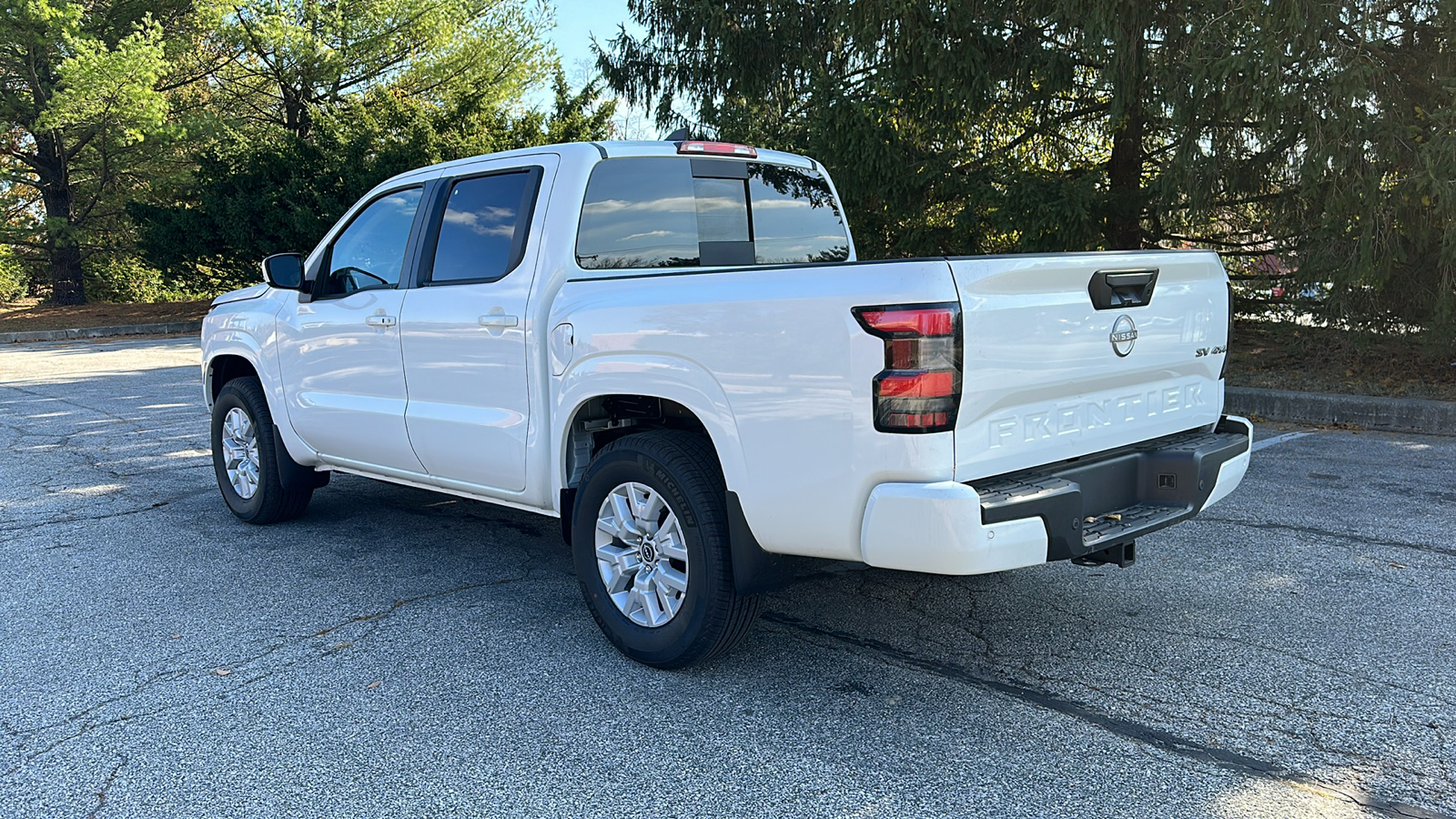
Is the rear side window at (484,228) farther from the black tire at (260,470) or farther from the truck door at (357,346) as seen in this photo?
the black tire at (260,470)

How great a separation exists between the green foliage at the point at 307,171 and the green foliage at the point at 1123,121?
34.3ft

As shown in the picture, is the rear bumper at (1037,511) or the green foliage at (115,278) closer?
the rear bumper at (1037,511)

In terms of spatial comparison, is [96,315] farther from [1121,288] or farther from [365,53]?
[1121,288]

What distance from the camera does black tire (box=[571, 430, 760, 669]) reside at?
3.65 meters

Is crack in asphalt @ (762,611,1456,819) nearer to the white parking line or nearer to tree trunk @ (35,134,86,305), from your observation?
the white parking line

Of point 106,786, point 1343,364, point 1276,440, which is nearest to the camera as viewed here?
point 106,786

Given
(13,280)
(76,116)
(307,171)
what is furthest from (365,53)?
(13,280)

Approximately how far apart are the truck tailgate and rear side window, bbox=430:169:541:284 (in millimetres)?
2098

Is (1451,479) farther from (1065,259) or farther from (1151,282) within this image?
(1065,259)

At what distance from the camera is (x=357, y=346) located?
529 cm

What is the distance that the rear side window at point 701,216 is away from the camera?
4.48 meters

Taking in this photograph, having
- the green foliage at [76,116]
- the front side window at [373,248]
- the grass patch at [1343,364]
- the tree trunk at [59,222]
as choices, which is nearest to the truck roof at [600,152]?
the front side window at [373,248]

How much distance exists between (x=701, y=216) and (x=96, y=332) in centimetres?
2330

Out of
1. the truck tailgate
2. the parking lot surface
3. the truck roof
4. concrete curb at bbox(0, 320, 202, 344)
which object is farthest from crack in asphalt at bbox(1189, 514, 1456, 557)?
concrete curb at bbox(0, 320, 202, 344)
